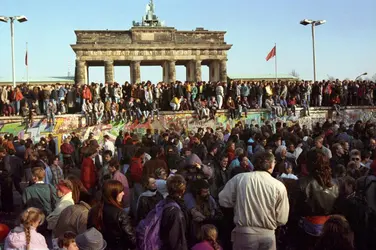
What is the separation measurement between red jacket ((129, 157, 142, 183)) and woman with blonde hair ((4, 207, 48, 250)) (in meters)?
4.47

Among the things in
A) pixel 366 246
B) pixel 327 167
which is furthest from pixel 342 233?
pixel 366 246

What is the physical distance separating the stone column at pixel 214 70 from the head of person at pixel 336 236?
1797 inches

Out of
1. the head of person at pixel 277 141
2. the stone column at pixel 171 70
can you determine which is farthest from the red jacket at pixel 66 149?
the stone column at pixel 171 70

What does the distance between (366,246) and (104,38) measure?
42.2m

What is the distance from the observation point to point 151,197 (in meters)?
6.44

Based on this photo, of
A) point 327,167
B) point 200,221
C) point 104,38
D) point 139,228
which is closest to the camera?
point 139,228

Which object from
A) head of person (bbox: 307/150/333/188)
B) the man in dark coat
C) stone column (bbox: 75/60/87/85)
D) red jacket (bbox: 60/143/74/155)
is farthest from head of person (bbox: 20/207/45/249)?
stone column (bbox: 75/60/87/85)

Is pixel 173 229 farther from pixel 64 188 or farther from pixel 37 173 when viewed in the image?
pixel 37 173

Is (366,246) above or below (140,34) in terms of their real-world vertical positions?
below

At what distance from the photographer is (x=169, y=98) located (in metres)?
24.9

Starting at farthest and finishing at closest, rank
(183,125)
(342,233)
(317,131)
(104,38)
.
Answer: (104,38) → (183,125) → (317,131) → (342,233)

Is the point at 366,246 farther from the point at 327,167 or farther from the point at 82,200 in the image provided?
the point at 82,200

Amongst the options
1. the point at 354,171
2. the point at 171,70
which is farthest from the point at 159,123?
the point at 171,70

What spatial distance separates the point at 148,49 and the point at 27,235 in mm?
42572
